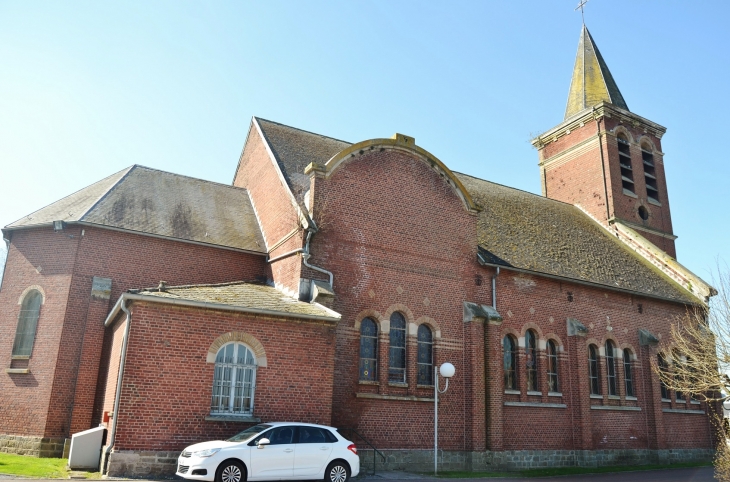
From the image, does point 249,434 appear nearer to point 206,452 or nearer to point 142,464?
point 206,452

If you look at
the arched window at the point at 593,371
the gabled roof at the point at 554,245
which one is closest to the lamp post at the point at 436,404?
the gabled roof at the point at 554,245

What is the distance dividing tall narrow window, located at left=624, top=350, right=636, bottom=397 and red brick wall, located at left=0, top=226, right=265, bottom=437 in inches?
682

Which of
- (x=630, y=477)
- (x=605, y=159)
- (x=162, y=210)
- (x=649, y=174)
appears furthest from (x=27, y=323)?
(x=649, y=174)

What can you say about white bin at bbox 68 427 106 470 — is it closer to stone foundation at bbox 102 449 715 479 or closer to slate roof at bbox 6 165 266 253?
stone foundation at bbox 102 449 715 479

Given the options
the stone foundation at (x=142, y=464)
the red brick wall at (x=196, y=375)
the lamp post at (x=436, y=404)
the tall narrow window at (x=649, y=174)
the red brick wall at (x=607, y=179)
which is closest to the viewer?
the stone foundation at (x=142, y=464)

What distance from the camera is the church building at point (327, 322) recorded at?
15148 millimetres

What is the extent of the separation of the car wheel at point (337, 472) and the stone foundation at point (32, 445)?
8328 mm

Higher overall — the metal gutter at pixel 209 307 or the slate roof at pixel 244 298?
the slate roof at pixel 244 298

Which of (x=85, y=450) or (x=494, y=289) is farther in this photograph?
(x=494, y=289)

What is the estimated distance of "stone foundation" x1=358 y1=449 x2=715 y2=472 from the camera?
58.2 feet

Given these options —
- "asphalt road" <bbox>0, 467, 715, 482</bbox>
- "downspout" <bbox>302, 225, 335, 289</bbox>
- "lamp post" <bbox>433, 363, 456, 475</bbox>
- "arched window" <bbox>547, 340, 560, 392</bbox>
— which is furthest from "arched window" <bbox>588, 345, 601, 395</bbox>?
"downspout" <bbox>302, 225, 335, 289</bbox>

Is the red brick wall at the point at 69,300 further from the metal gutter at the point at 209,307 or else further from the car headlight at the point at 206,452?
the car headlight at the point at 206,452

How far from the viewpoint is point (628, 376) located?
82.5ft

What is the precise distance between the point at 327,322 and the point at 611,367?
14203 millimetres
